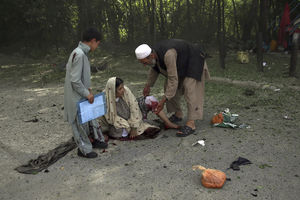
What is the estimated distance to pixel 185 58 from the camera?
13.5 ft

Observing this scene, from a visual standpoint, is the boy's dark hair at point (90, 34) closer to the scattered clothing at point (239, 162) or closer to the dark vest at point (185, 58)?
the dark vest at point (185, 58)

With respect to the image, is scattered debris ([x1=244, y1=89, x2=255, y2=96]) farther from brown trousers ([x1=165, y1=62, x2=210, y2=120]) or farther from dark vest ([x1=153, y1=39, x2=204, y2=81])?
dark vest ([x1=153, y1=39, x2=204, y2=81])

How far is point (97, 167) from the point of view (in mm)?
3455

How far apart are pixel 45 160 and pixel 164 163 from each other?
1.47 meters

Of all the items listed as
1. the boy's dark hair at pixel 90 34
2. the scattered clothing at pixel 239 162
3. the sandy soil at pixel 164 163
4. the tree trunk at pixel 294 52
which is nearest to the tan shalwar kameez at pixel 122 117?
the sandy soil at pixel 164 163

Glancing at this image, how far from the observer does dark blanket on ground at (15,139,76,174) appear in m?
3.45

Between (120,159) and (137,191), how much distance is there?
0.80 m

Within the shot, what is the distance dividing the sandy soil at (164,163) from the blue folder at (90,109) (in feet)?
2.02

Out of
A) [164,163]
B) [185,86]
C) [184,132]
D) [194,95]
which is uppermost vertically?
[185,86]

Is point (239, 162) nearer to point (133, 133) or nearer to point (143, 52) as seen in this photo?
point (133, 133)

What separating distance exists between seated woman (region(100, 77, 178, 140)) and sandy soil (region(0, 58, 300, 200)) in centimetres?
19

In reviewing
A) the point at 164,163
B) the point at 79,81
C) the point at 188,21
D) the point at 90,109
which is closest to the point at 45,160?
the point at 90,109

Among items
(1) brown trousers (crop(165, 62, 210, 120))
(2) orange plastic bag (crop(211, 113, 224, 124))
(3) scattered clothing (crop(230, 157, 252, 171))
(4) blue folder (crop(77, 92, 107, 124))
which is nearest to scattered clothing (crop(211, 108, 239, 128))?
(2) orange plastic bag (crop(211, 113, 224, 124))

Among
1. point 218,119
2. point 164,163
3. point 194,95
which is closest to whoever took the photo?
point 164,163
